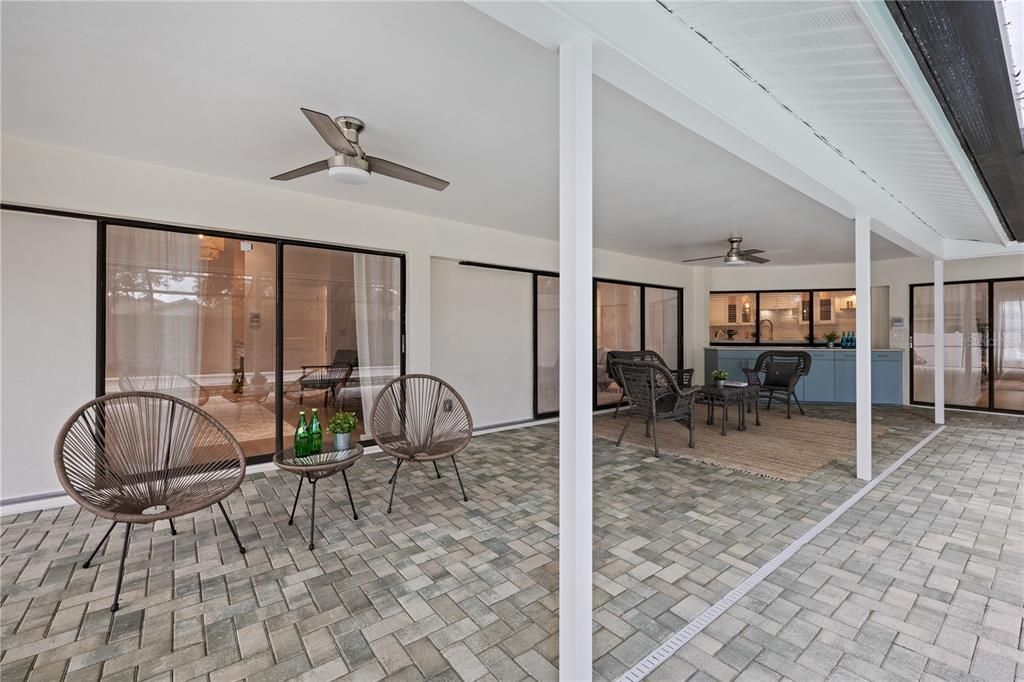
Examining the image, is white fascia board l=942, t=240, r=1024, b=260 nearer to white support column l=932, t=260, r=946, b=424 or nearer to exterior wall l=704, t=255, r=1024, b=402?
white support column l=932, t=260, r=946, b=424

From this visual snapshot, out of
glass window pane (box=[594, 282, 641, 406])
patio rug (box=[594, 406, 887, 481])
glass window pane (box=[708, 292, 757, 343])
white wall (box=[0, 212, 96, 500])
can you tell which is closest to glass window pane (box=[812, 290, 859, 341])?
glass window pane (box=[708, 292, 757, 343])

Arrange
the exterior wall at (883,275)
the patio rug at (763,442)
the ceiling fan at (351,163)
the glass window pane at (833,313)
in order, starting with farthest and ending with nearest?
the glass window pane at (833,313) < the exterior wall at (883,275) < the patio rug at (763,442) < the ceiling fan at (351,163)

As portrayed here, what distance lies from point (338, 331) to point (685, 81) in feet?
12.0

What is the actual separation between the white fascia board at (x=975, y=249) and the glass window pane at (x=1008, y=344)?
41.3 inches

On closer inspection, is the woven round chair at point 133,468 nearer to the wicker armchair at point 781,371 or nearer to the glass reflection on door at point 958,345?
the wicker armchair at point 781,371

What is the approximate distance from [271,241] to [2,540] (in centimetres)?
264

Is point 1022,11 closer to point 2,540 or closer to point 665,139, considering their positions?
point 665,139

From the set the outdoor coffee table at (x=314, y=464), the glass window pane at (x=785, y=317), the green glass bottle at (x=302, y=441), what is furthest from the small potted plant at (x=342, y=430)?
the glass window pane at (x=785, y=317)

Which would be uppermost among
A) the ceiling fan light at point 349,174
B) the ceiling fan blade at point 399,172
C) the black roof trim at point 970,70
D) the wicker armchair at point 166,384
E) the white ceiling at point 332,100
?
the white ceiling at point 332,100

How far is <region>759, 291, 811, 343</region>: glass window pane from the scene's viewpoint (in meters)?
8.31

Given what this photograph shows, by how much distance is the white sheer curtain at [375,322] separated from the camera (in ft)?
14.8

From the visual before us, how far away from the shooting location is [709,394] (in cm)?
533

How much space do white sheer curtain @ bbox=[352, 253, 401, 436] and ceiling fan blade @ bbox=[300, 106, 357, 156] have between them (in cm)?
213

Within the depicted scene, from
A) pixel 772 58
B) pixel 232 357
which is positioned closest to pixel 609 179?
pixel 772 58
